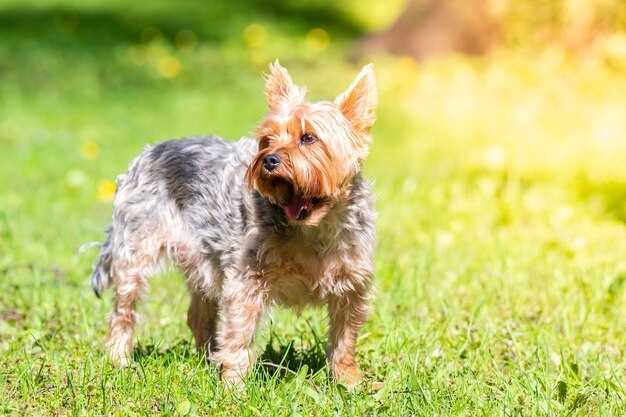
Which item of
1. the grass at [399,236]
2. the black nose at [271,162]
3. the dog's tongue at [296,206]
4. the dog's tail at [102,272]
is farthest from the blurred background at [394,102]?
the black nose at [271,162]

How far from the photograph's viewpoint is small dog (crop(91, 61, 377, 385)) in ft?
14.6

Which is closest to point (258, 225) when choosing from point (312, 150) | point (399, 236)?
point (312, 150)

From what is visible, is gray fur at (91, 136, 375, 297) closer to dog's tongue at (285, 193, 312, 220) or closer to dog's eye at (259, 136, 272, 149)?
dog's tongue at (285, 193, 312, 220)

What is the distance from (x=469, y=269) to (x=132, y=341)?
2.51 metres

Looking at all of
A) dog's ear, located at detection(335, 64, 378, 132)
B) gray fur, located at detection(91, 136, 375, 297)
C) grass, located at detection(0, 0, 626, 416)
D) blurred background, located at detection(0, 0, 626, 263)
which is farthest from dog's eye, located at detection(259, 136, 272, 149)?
blurred background, located at detection(0, 0, 626, 263)

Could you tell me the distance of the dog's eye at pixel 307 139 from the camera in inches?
175

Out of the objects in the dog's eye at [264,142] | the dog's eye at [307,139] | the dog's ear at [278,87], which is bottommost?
the dog's eye at [264,142]

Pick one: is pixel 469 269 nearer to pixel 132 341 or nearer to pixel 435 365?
pixel 435 365

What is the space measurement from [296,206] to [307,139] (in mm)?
326

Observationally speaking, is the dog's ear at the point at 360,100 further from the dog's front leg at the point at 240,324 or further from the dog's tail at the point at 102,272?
the dog's tail at the point at 102,272

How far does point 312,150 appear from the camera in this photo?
174 inches

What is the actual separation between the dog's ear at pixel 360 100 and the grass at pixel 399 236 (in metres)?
0.95

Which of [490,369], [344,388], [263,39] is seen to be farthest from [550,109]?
[263,39]

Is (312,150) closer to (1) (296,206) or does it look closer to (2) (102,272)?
(1) (296,206)
